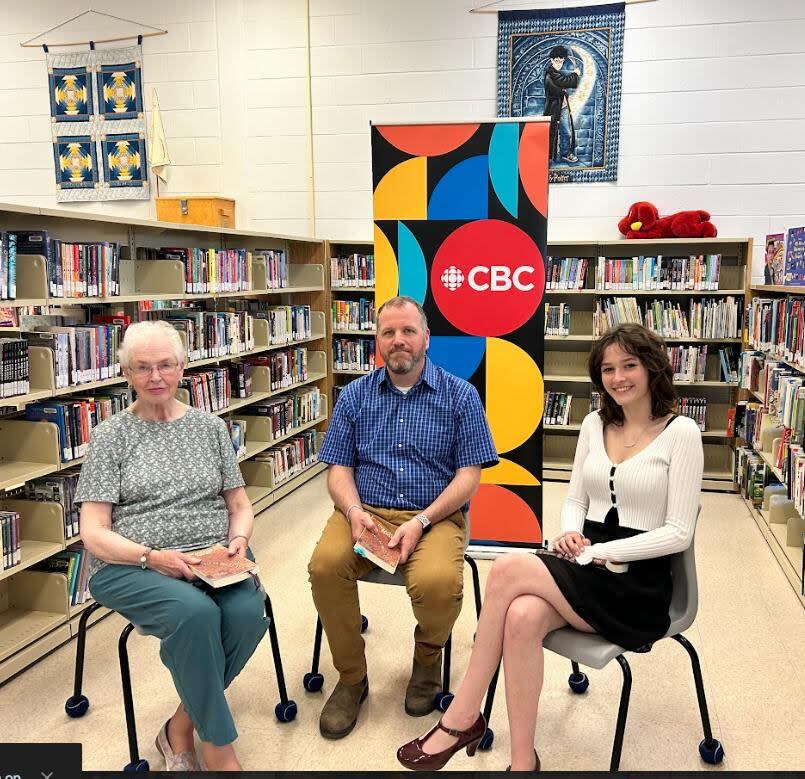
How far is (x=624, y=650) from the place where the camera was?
1.99 m

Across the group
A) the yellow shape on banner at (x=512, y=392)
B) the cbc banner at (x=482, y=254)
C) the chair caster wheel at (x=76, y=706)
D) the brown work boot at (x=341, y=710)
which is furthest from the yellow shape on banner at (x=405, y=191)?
the chair caster wheel at (x=76, y=706)

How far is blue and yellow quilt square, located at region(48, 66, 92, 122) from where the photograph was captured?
6.36 metres

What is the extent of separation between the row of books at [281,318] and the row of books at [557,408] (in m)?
1.86

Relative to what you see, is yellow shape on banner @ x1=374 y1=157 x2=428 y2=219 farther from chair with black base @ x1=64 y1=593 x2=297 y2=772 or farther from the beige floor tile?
chair with black base @ x1=64 y1=593 x2=297 y2=772

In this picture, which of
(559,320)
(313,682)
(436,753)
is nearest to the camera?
(436,753)

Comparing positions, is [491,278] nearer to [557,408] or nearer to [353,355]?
[557,408]

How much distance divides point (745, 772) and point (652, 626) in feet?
1.92

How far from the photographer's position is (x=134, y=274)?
3.84m

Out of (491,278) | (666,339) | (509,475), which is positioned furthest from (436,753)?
(666,339)

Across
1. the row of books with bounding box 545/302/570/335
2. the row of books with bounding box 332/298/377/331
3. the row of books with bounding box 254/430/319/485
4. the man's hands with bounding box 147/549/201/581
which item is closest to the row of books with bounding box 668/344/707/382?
the row of books with bounding box 545/302/570/335

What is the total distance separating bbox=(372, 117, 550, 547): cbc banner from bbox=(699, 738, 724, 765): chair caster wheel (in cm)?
144

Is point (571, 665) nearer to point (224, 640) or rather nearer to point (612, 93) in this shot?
point (224, 640)

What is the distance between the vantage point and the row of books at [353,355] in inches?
233

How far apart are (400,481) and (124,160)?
5.05 meters
